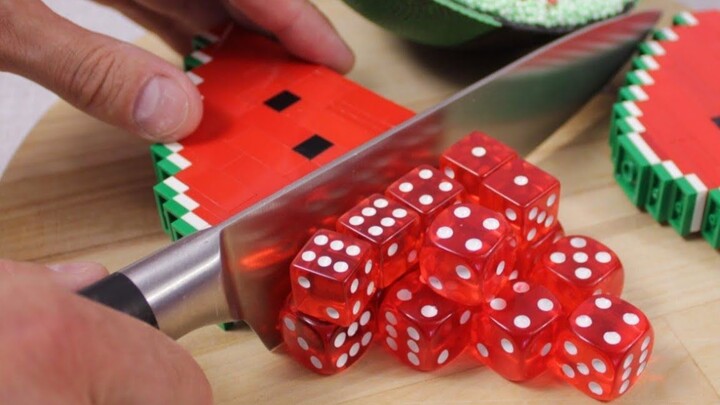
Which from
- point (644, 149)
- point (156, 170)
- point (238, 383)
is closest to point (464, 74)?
point (644, 149)

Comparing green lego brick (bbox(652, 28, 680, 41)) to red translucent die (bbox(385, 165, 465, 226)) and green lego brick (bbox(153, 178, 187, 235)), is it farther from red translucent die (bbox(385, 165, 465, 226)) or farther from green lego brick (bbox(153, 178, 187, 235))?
green lego brick (bbox(153, 178, 187, 235))

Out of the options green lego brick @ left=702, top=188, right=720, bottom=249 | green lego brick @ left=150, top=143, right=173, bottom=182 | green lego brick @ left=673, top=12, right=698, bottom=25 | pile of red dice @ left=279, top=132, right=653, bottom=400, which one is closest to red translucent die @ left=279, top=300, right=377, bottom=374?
pile of red dice @ left=279, top=132, right=653, bottom=400

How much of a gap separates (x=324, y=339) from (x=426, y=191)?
0.17m

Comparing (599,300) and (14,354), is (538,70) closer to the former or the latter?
(599,300)

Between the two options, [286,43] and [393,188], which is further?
[286,43]

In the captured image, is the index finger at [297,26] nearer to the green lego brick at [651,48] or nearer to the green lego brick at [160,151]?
the green lego brick at [160,151]

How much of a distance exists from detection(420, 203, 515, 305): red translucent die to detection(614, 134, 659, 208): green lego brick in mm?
210

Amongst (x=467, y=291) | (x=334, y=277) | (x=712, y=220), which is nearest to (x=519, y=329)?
(x=467, y=291)

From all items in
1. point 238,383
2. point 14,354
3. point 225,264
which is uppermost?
point 14,354

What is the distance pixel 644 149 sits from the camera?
93cm

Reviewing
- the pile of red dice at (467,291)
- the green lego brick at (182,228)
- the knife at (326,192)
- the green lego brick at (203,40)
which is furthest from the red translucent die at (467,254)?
the green lego brick at (203,40)

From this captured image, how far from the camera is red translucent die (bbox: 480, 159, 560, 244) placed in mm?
825

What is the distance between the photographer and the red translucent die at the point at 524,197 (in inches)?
32.5

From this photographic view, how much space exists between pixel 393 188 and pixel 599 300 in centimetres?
21
